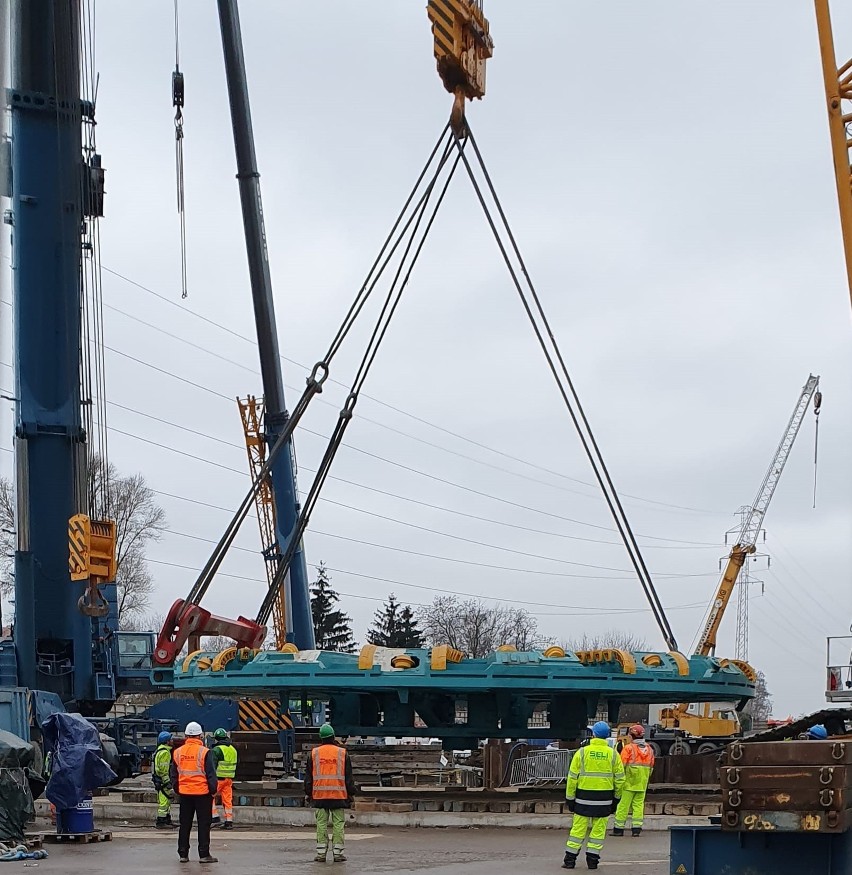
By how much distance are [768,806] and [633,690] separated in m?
10.8

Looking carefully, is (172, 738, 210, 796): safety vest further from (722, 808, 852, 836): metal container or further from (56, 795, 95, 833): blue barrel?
(722, 808, 852, 836): metal container

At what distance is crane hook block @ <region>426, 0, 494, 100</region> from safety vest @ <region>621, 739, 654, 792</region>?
9311 millimetres

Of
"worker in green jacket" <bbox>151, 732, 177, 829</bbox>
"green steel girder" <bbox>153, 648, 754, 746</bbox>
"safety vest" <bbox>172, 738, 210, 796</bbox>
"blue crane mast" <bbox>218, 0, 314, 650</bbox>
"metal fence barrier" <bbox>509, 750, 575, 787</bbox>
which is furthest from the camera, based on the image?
"blue crane mast" <bbox>218, 0, 314, 650</bbox>

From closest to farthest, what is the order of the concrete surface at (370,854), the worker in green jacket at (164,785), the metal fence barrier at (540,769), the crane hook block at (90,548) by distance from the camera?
the concrete surface at (370,854) → the worker in green jacket at (164,785) → the crane hook block at (90,548) → the metal fence barrier at (540,769)

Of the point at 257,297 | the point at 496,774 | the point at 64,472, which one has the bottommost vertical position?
the point at 496,774

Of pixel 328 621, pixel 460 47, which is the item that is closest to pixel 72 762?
pixel 460 47

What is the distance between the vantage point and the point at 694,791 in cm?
2366

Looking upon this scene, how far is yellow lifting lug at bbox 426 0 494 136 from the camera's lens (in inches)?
722

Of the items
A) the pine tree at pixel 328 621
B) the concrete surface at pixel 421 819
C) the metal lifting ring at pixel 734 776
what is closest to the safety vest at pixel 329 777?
the metal lifting ring at pixel 734 776

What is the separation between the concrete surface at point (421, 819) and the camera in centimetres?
1830

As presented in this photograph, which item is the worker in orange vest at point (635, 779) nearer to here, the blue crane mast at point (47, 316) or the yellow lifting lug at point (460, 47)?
the yellow lifting lug at point (460, 47)

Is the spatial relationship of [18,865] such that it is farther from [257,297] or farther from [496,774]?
[257,297]

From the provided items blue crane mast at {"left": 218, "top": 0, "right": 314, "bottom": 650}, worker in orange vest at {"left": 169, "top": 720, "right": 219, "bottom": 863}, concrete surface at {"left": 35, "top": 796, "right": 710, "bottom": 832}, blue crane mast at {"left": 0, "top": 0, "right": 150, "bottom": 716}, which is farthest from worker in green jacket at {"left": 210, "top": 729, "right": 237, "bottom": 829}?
blue crane mast at {"left": 218, "top": 0, "right": 314, "bottom": 650}

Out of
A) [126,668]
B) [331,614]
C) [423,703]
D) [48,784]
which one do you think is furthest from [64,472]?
[331,614]
